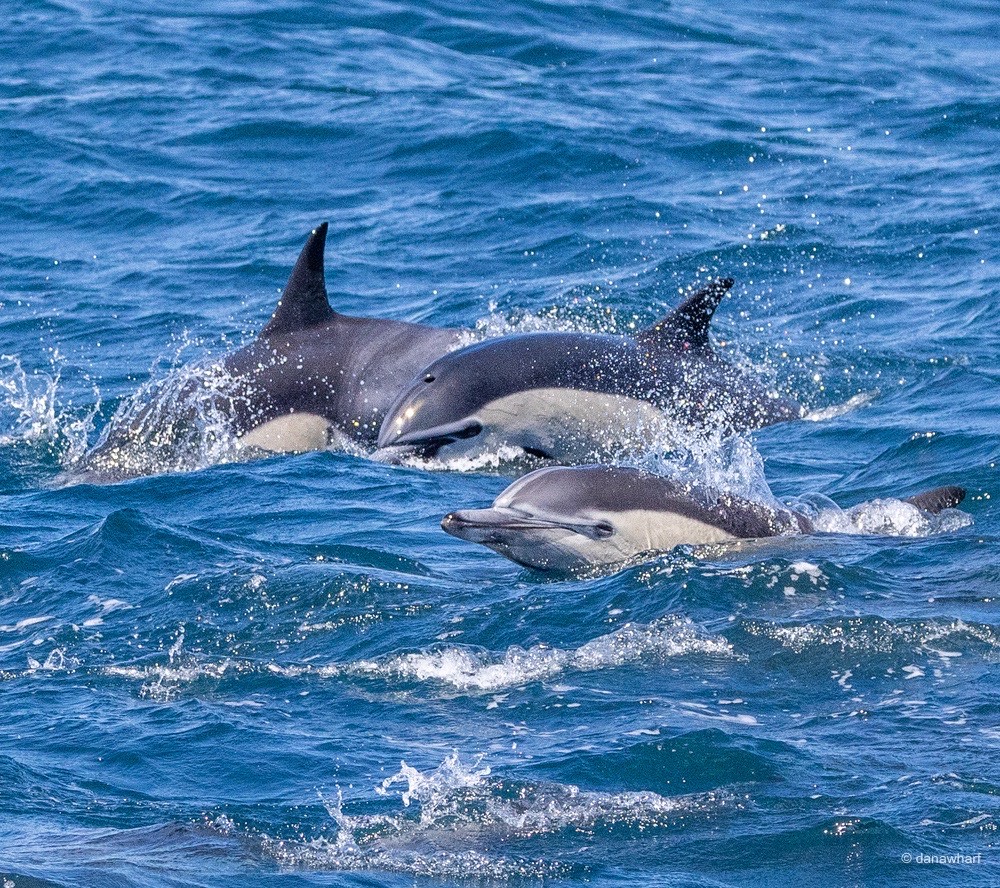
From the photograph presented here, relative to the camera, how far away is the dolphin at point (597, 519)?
336 inches

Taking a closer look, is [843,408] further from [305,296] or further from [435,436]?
[305,296]

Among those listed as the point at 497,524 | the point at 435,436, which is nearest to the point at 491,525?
the point at 497,524

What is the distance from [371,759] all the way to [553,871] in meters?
1.24

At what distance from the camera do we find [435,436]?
11.3m

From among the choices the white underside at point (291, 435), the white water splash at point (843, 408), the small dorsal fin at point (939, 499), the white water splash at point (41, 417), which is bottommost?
the white water splash at point (41, 417)

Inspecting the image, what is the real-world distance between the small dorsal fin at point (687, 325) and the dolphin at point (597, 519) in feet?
10.1

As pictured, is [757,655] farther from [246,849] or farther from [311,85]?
[311,85]

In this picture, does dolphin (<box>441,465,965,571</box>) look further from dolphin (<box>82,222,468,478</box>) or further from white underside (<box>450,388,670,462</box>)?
dolphin (<box>82,222,468,478</box>)

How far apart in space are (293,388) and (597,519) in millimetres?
4378

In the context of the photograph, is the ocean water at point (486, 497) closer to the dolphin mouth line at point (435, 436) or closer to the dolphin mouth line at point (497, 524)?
the dolphin mouth line at point (435, 436)

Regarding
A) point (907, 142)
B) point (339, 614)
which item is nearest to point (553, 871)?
point (339, 614)

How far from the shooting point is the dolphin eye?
28.3 feet

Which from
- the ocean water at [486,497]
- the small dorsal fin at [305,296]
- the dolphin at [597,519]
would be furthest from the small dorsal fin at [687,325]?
the dolphin at [597,519]

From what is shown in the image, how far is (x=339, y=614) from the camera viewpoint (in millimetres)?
8508
